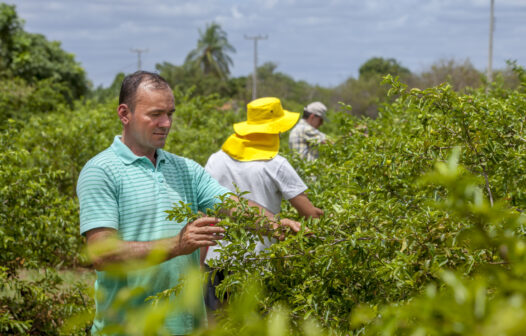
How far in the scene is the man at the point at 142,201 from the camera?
236 cm

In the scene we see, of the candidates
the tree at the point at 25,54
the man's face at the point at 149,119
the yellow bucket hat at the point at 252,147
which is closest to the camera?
the man's face at the point at 149,119

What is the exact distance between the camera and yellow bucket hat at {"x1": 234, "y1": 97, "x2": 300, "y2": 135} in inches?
155

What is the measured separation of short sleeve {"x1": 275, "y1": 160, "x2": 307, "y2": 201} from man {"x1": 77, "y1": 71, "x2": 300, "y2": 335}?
2.90 ft

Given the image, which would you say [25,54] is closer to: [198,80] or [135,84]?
[135,84]

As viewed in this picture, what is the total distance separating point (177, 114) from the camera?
10172mm

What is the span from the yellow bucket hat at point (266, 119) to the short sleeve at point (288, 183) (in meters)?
0.29

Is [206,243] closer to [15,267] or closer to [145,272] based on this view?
[145,272]

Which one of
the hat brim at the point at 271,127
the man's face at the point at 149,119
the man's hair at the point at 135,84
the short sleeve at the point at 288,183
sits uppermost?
the man's hair at the point at 135,84


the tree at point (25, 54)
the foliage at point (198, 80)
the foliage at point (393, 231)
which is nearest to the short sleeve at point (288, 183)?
the foliage at point (393, 231)

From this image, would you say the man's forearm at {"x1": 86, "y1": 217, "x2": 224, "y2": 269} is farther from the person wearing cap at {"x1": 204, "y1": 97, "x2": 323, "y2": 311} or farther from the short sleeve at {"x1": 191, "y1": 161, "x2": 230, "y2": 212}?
the person wearing cap at {"x1": 204, "y1": 97, "x2": 323, "y2": 311}

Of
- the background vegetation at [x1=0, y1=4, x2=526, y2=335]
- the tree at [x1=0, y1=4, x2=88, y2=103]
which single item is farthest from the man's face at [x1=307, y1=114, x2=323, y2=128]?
the tree at [x1=0, y1=4, x2=88, y2=103]

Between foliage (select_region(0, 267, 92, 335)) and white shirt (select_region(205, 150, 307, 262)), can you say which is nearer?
white shirt (select_region(205, 150, 307, 262))

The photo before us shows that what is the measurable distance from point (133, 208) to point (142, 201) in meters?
0.05

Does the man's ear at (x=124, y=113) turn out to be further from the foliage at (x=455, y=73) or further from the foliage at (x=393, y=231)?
the foliage at (x=455, y=73)
